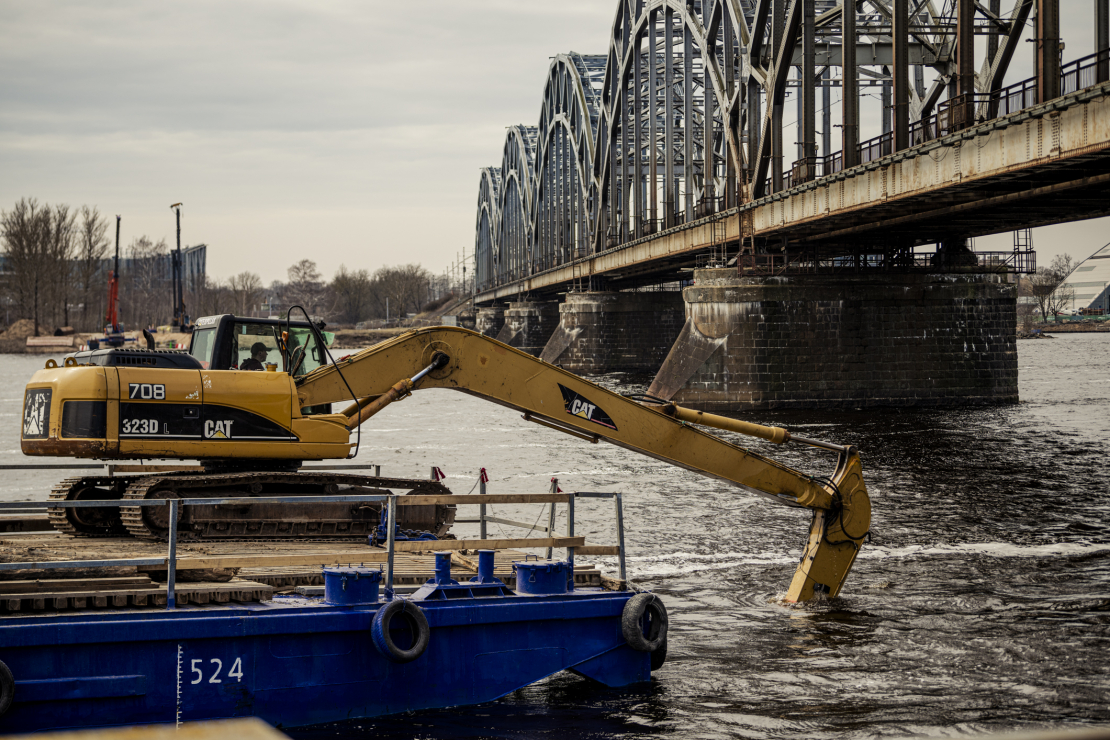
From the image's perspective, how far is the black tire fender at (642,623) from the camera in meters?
10.5

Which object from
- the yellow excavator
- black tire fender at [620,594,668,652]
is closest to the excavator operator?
the yellow excavator

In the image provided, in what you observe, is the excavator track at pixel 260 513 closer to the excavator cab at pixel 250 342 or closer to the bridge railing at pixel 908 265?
the excavator cab at pixel 250 342

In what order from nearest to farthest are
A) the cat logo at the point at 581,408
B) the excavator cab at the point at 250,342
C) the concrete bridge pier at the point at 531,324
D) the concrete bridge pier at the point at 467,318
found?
1. the cat logo at the point at 581,408
2. the excavator cab at the point at 250,342
3. the concrete bridge pier at the point at 531,324
4. the concrete bridge pier at the point at 467,318

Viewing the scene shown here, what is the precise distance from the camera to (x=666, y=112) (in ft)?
240

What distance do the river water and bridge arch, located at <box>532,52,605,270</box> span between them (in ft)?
204

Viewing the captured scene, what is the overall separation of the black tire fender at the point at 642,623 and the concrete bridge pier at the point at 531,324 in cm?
9711

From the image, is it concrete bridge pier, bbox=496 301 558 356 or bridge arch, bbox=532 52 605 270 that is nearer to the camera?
bridge arch, bbox=532 52 605 270

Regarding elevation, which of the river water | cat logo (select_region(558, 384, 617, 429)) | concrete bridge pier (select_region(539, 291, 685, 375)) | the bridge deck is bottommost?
the river water

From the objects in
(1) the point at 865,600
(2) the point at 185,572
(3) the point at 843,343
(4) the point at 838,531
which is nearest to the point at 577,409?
(4) the point at 838,531

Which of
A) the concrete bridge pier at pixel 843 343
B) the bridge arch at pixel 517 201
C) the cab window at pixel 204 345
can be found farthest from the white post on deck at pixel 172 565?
the bridge arch at pixel 517 201

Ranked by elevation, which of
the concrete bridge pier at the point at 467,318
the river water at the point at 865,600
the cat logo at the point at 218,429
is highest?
the concrete bridge pier at the point at 467,318

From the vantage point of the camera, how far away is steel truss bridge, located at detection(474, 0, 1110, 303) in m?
27.0

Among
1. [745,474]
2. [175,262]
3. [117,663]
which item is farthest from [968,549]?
[175,262]

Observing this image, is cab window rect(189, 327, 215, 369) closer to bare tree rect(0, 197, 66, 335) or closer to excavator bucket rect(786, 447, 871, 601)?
excavator bucket rect(786, 447, 871, 601)
